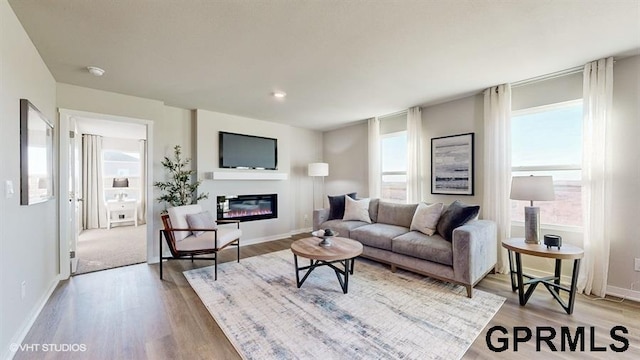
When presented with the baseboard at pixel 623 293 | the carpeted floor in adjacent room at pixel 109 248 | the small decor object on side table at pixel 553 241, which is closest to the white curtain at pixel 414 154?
the small decor object on side table at pixel 553 241

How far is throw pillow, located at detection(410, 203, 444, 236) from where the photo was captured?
10.6 ft

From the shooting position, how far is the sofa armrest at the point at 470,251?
254 cm

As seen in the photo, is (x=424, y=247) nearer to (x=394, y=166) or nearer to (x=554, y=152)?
(x=554, y=152)

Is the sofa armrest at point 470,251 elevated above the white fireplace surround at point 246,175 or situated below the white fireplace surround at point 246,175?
below

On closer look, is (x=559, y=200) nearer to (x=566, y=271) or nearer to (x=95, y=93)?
(x=566, y=271)

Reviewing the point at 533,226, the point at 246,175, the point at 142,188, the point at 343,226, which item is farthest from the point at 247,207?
the point at 533,226

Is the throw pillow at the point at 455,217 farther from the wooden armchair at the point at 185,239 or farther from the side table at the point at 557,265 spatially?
the wooden armchair at the point at 185,239

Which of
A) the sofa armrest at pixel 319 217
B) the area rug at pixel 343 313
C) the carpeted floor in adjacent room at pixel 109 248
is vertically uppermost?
the sofa armrest at pixel 319 217

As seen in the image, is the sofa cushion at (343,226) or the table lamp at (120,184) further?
the table lamp at (120,184)

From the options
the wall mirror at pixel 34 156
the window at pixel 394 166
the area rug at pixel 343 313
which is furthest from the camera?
the window at pixel 394 166

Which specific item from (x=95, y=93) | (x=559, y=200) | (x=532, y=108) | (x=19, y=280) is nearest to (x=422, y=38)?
(x=532, y=108)

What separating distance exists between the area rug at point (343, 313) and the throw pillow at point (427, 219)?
60 centimetres

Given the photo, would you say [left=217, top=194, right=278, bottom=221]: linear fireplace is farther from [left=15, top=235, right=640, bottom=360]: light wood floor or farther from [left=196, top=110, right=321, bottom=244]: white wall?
[left=15, top=235, right=640, bottom=360]: light wood floor

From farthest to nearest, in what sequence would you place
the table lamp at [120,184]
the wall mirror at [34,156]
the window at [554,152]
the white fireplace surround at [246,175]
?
the table lamp at [120,184], the white fireplace surround at [246,175], the window at [554,152], the wall mirror at [34,156]
